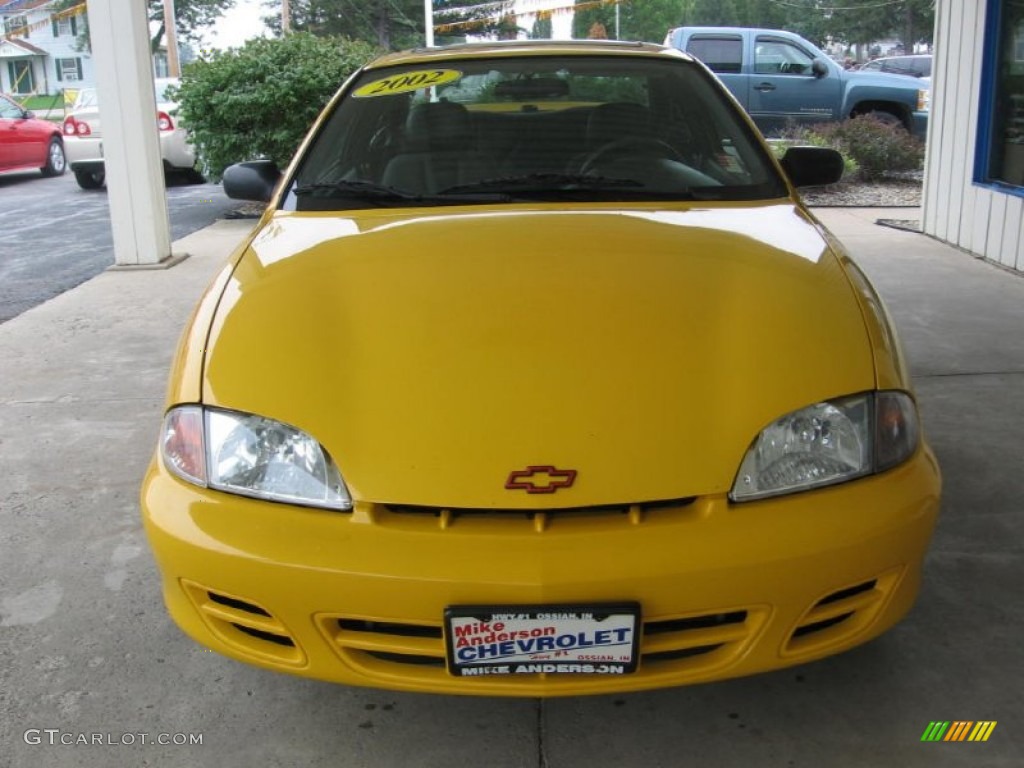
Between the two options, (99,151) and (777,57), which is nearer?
(99,151)

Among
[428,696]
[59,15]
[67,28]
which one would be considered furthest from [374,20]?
[428,696]

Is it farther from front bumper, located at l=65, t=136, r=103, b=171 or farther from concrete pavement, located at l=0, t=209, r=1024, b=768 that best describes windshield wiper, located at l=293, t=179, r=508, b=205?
front bumper, located at l=65, t=136, r=103, b=171

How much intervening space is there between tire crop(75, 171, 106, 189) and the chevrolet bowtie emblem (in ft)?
42.9

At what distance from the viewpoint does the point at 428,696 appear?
7.53 ft

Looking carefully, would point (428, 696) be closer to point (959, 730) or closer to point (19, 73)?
point (959, 730)

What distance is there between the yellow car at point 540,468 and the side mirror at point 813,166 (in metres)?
1.09

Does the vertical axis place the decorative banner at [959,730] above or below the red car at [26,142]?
below

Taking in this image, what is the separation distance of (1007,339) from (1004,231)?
7.15ft

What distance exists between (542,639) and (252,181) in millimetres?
2294

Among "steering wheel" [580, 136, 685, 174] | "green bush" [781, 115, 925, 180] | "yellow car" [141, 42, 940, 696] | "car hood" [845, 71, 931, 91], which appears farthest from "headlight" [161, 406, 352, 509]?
"car hood" [845, 71, 931, 91]

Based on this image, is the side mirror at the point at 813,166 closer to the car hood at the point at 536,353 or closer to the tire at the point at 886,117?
the car hood at the point at 536,353

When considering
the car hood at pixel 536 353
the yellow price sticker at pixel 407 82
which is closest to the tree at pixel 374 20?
the yellow price sticker at pixel 407 82

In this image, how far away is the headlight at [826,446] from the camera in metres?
1.90

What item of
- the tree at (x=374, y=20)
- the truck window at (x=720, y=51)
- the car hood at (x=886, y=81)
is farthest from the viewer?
the tree at (x=374, y=20)
